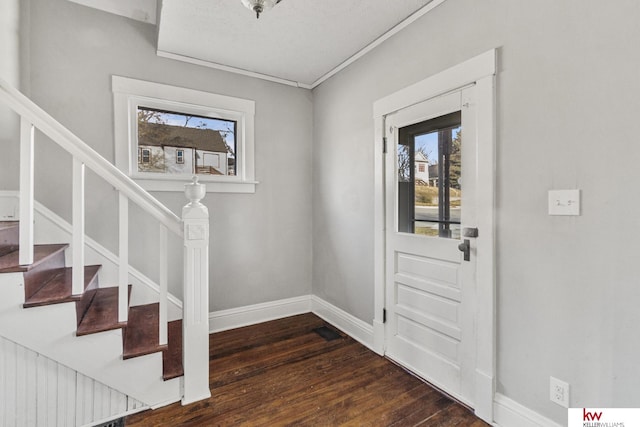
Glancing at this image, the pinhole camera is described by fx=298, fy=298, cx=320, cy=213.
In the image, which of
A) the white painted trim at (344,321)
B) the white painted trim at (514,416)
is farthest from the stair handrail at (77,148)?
the white painted trim at (514,416)

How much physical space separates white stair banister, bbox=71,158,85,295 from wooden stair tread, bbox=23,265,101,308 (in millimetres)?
47

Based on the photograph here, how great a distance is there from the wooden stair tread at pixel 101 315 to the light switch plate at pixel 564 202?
2279 mm

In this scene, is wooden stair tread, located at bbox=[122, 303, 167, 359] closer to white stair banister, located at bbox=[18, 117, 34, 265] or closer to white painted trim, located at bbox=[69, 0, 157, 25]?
white stair banister, located at bbox=[18, 117, 34, 265]

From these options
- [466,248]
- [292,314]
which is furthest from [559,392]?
[292,314]

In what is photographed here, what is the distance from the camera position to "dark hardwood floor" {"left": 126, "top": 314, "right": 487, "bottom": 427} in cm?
165

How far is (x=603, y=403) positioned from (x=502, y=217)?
88 centimetres

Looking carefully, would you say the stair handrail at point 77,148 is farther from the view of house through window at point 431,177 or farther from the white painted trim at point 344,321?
the white painted trim at point 344,321

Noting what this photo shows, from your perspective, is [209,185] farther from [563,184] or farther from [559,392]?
[559,392]

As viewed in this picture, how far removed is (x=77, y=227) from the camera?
159cm

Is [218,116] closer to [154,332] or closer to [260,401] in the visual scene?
[154,332]

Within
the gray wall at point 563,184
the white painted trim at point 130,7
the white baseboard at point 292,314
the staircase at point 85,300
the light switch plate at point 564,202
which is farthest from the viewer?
the white baseboard at point 292,314

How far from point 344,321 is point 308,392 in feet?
3.10

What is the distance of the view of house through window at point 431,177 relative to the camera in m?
1.86

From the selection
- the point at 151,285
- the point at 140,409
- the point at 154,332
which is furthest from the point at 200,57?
the point at 140,409
